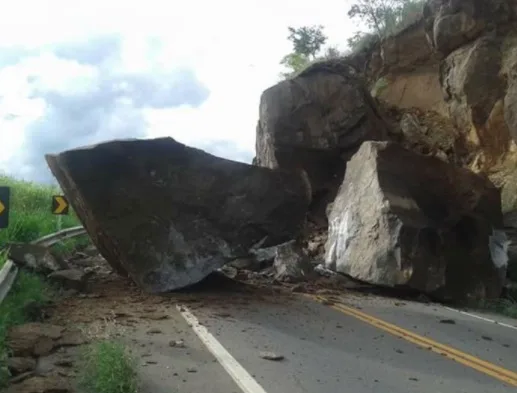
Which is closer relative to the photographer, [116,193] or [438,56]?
[116,193]

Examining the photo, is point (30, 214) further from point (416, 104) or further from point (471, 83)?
point (416, 104)

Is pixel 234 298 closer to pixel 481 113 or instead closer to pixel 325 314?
pixel 325 314

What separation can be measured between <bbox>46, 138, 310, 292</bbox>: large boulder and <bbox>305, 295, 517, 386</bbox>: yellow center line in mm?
2746

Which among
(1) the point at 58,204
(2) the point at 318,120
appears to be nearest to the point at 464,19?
(2) the point at 318,120

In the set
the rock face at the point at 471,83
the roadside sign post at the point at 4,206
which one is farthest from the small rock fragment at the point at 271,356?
Result: the rock face at the point at 471,83

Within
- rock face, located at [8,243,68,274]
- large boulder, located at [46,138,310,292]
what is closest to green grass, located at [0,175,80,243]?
rock face, located at [8,243,68,274]

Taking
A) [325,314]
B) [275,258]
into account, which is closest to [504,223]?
[275,258]

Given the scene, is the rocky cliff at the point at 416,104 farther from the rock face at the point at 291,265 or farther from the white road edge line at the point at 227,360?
the white road edge line at the point at 227,360

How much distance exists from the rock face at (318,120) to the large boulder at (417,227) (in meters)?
7.18

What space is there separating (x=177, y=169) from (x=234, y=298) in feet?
9.20

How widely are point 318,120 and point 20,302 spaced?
17.2 m

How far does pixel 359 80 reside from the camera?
25672 millimetres

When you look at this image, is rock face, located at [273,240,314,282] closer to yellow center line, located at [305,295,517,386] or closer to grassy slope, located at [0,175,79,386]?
yellow center line, located at [305,295,517,386]

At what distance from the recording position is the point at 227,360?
7.10 m
